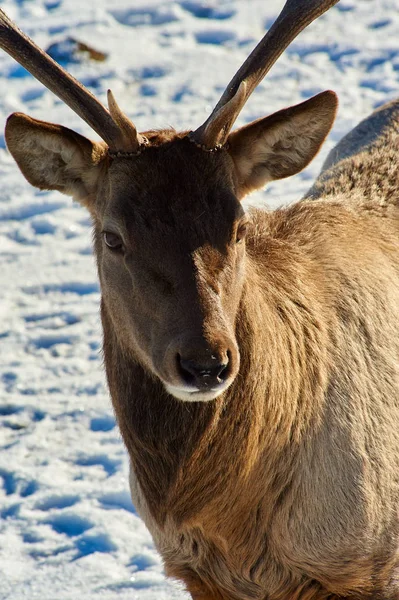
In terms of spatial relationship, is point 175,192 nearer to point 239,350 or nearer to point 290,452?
point 239,350

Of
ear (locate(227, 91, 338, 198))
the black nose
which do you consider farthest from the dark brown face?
ear (locate(227, 91, 338, 198))

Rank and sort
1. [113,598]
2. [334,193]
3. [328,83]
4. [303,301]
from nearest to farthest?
[303,301] < [113,598] < [334,193] < [328,83]

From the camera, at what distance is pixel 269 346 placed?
3.84 metres

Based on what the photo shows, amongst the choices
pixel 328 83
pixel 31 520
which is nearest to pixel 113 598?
pixel 31 520

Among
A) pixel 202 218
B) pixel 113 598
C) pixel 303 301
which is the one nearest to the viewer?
pixel 202 218

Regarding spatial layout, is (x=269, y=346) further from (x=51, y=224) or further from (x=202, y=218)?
(x=51, y=224)

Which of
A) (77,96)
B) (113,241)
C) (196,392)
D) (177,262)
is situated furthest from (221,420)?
(77,96)

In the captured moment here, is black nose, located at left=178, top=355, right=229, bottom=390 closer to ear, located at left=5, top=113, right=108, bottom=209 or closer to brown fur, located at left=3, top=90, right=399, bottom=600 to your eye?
brown fur, located at left=3, top=90, right=399, bottom=600

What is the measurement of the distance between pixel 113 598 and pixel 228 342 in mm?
2182

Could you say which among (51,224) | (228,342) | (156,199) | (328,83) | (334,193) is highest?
(328,83)

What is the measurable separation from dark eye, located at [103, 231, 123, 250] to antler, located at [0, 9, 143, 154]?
34cm

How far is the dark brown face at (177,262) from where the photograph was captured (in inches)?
128

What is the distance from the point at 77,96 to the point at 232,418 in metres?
1.42

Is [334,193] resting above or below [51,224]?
below
